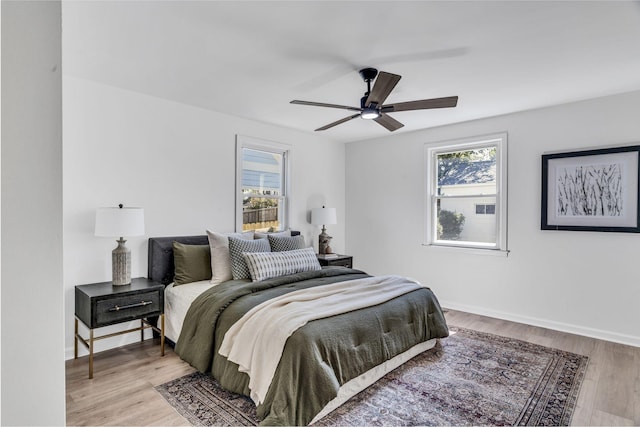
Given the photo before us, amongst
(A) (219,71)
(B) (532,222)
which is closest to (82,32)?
(A) (219,71)

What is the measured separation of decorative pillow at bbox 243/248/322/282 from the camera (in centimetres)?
317

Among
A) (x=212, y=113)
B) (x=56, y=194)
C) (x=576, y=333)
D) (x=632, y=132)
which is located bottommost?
(x=576, y=333)

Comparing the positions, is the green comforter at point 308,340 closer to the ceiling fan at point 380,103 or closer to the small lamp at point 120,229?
the small lamp at point 120,229

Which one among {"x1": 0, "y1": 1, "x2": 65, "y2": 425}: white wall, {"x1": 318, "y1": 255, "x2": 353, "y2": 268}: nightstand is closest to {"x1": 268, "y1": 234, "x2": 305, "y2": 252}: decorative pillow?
{"x1": 318, "y1": 255, "x2": 353, "y2": 268}: nightstand

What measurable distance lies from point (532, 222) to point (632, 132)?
123 centimetres

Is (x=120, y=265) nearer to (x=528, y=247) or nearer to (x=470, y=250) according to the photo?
(x=470, y=250)

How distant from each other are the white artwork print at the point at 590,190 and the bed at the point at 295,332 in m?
1.95

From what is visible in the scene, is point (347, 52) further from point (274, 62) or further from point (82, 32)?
point (82, 32)

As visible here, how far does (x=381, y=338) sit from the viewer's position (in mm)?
2492

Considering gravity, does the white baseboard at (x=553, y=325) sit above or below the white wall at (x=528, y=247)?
below

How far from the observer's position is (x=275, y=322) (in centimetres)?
220

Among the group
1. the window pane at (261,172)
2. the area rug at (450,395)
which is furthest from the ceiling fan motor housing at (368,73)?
the area rug at (450,395)

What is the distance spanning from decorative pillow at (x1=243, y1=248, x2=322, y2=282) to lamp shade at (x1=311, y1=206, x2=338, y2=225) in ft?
4.28

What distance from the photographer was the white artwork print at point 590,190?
343cm
